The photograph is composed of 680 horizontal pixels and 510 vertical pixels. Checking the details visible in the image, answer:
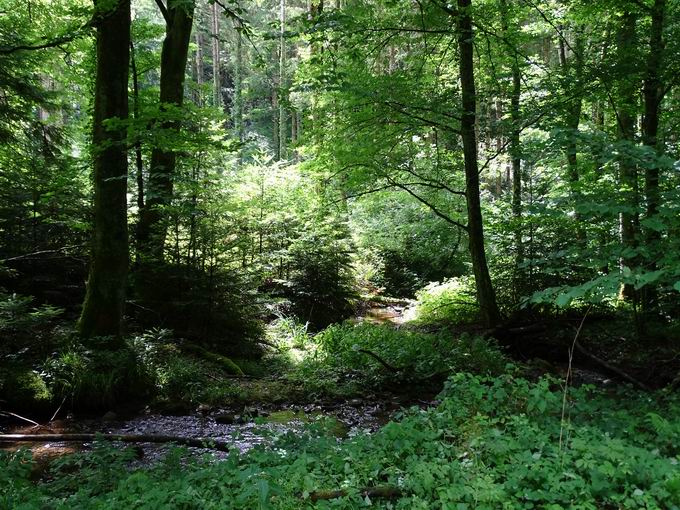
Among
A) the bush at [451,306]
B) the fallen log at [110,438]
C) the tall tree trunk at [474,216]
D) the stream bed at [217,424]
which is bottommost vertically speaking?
the stream bed at [217,424]

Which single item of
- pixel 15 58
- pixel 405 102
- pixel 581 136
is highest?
pixel 15 58

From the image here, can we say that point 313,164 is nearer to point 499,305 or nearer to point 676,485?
point 499,305

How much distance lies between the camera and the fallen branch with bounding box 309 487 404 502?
10.1ft

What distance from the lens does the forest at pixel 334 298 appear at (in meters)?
3.39

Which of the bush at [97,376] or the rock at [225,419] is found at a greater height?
the bush at [97,376]

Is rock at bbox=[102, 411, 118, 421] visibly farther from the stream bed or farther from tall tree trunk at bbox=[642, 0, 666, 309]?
tall tree trunk at bbox=[642, 0, 666, 309]

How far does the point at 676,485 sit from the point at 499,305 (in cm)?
833

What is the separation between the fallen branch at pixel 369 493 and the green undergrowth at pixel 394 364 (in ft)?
13.9

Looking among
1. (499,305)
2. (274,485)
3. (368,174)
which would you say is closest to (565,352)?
(499,305)

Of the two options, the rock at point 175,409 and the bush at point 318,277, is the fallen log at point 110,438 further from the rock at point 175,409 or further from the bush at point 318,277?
the bush at point 318,277

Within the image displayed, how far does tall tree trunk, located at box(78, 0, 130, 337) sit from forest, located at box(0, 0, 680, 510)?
0.10ft

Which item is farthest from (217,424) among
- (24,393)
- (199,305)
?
(199,305)

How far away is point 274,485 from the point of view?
3.01 m

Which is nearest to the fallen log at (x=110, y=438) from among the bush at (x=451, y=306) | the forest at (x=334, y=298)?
the forest at (x=334, y=298)
